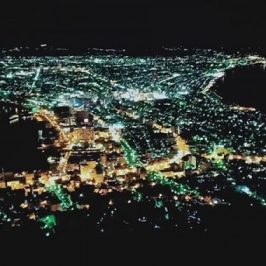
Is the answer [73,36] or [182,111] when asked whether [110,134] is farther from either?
[73,36]

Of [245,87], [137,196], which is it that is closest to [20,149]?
[137,196]

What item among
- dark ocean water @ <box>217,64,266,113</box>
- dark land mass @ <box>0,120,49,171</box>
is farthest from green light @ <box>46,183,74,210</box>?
dark ocean water @ <box>217,64,266,113</box>

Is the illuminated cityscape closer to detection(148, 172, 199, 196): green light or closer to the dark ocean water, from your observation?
detection(148, 172, 199, 196): green light

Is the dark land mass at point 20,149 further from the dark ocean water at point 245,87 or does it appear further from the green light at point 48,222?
the dark ocean water at point 245,87

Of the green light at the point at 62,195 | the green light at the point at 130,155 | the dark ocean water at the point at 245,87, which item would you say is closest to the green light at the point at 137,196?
the green light at the point at 62,195

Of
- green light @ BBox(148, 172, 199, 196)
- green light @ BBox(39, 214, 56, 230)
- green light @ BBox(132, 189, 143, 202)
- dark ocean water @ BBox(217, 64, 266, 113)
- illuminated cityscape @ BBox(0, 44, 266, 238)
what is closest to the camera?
green light @ BBox(39, 214, 56, 230)

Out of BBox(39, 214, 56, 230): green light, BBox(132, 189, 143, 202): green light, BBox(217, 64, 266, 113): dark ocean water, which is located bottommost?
BBox(217, 64, 266, 113): dark ocean water

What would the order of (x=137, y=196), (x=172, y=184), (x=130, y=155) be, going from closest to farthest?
(x=137, y=196)
(x=172, y=184)
(x=130, y=155)

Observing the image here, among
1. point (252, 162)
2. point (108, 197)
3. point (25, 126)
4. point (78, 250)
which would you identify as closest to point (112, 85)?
point (25, 126)

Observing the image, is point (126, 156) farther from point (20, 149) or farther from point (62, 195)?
point (62, 195)
